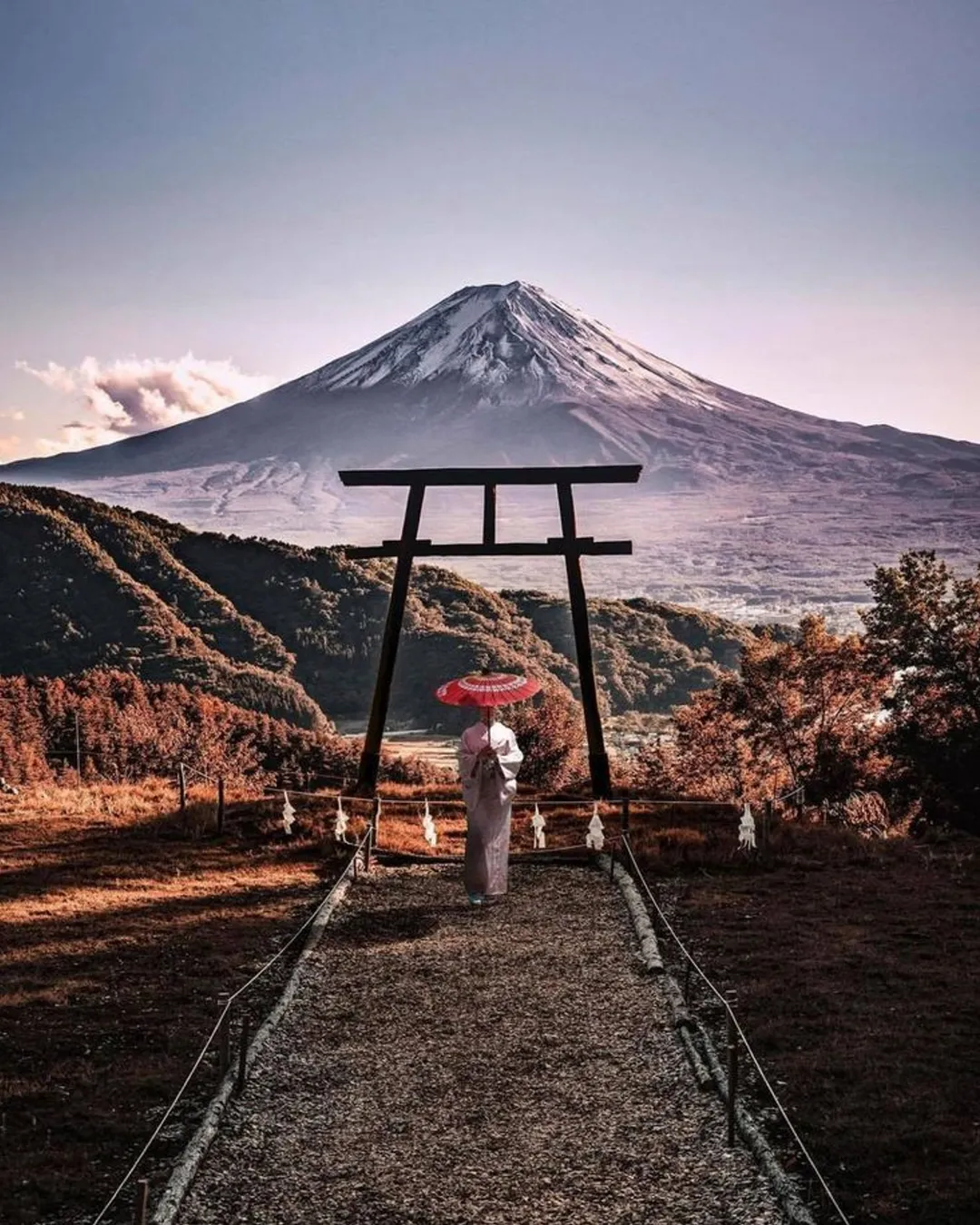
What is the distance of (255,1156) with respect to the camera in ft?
16.3

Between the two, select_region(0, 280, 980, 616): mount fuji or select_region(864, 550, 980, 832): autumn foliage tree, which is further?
select_region(0, 280, 980, 616): mount fuji

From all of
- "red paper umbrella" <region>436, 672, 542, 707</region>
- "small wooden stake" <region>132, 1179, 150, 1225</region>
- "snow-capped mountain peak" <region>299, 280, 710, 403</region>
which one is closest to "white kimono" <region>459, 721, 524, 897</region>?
"red paper umbrella" <region>436, 672, 542, 707</region>

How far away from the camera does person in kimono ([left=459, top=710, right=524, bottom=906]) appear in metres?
9.15

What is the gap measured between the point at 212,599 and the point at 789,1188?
63.6 m

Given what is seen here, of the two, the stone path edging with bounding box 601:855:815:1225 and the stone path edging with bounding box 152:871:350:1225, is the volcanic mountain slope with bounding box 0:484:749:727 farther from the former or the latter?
the stone path edging with bounding box 152:871:350:1225

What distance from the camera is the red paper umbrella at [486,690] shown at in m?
9.34

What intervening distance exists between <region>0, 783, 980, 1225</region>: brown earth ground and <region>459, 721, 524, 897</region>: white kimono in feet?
4.29

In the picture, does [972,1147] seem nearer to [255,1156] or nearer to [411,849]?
[255,1156]

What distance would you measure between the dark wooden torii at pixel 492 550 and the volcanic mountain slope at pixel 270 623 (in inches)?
1677

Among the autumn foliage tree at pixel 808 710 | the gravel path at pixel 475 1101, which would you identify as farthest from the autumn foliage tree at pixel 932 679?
the gravel path at pixel 475 1101

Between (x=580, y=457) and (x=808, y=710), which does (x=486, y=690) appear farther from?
(x=580, y=457)

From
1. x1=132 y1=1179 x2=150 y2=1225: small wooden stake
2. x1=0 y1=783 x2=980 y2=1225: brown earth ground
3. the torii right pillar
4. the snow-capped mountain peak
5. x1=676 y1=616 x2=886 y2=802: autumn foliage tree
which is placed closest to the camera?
x1=132 y1=1179 x2=150 y2=1225: small wooden stake

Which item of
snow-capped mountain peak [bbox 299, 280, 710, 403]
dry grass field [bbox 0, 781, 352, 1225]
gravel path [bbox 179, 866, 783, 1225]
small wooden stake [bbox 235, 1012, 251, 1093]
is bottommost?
gravel path [bbox 179, 866, 783, 1225]

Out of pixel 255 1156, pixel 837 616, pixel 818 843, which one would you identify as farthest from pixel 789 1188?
pixel 837 616
